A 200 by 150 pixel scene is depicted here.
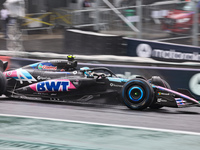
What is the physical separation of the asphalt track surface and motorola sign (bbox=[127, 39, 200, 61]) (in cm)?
437

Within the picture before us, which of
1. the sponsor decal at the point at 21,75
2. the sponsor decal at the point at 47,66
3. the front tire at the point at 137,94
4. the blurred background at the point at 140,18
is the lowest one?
the front tire at the point at 137,94

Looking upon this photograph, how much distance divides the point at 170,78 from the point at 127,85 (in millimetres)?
2471

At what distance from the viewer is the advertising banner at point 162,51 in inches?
481

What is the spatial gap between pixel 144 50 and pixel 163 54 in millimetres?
715

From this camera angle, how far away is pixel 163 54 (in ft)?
41.5

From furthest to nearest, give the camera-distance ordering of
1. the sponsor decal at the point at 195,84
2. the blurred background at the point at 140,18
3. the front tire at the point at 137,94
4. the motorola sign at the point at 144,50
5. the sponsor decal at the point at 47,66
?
the motorola sign at the point at 144,50 < the blurred background at the point at 140,18 < the sponsor decal at the point at 195,84 < the sponsor decal at the point at 47,66 < the front tire at the point at 137,94

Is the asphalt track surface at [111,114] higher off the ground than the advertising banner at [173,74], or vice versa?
the advertising banner at [173,74]

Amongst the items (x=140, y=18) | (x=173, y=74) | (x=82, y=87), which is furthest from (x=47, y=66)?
(x=140, y=18)

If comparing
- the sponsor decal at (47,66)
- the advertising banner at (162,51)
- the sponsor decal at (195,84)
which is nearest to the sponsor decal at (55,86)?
the sponsor decal at (47,66)

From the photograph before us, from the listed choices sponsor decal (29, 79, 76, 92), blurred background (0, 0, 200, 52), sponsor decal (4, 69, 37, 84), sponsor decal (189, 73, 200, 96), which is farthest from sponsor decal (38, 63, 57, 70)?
blurred background (0, 0, 200, 52)

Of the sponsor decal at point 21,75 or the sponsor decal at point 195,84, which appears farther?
the sponsor decal at point 195,84

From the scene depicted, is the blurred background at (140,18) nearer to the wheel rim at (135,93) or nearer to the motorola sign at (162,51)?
the motorola sign at (162,51)

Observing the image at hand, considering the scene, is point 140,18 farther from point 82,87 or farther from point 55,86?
point 55,86

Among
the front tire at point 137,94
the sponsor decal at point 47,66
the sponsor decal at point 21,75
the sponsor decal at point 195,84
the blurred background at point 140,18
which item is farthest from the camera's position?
the blurred background at point 140,18
